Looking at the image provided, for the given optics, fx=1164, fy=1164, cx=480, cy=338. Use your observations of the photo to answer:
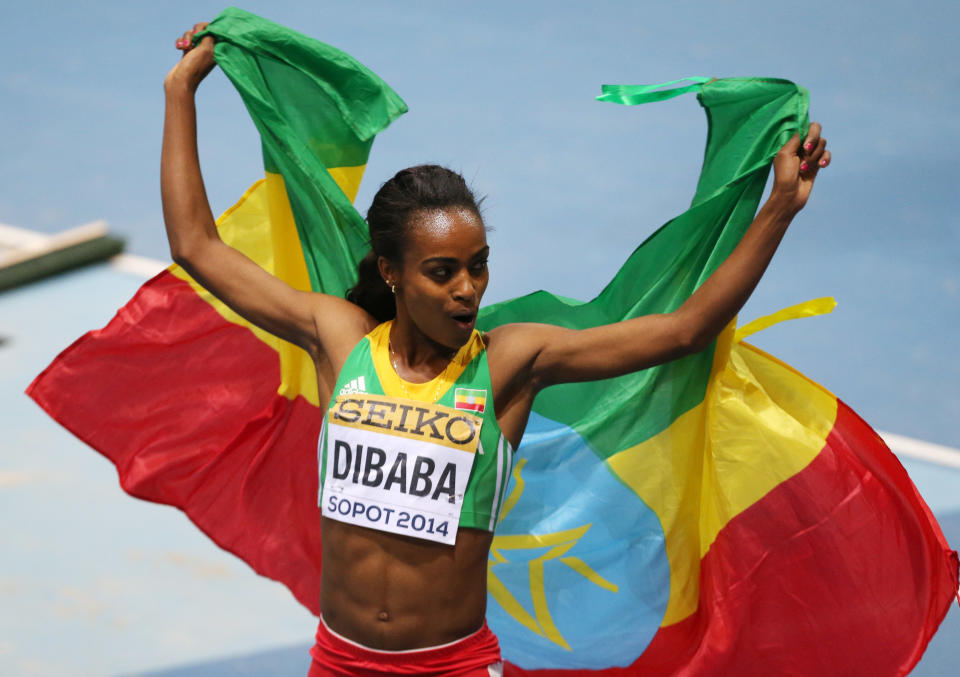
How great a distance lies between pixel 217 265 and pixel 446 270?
1.90 ft

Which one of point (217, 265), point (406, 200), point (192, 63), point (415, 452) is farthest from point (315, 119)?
point (415, 452)

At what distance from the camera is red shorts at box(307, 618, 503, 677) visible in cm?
224

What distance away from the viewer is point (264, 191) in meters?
3.21

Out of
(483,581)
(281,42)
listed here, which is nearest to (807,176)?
(483,581)

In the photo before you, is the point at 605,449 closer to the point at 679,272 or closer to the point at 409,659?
the point at 679,272

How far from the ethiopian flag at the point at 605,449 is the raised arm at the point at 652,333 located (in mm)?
265

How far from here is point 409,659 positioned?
2236 millimetres

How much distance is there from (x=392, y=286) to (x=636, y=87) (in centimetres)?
76

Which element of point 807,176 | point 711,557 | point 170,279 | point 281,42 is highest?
point 281,42

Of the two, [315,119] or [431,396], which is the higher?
[315,119]

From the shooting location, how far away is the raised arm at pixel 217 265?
2469 mm

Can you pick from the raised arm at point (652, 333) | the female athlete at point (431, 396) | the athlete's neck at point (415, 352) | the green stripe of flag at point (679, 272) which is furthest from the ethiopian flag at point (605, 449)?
the athlete's neck at point (415, 352)

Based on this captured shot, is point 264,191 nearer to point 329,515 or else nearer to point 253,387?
point 253,387

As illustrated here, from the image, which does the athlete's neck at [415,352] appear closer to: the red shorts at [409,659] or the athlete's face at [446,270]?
the athlete's face at [446,270]
